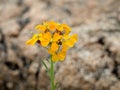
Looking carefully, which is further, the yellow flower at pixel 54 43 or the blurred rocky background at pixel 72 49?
the blurred rocky background at pixel 72 49

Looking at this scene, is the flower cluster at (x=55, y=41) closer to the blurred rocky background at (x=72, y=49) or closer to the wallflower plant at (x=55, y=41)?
the wallflower plant at (x=55, y=41)

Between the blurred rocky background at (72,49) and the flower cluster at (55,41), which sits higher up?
the blurred rocky background at (72,49)

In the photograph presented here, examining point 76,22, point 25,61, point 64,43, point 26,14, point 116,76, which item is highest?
point 26,14

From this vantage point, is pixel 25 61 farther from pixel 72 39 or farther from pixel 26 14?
pixel 72 39

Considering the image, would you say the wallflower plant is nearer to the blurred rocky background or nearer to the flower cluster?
the flower cluster

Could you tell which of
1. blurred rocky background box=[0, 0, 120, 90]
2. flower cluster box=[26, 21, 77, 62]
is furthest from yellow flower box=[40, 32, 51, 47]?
blurred rocky background box=[0, 0, 120, 90]

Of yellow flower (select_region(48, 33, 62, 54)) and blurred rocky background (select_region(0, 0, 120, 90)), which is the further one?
blurred rocky background (select_region(0, 0, 120, 90))

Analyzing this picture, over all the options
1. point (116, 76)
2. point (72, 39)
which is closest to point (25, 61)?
point (116, 76)

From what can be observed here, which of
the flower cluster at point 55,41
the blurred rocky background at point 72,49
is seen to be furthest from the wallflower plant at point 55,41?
the blurred rocky background at point 72,49
